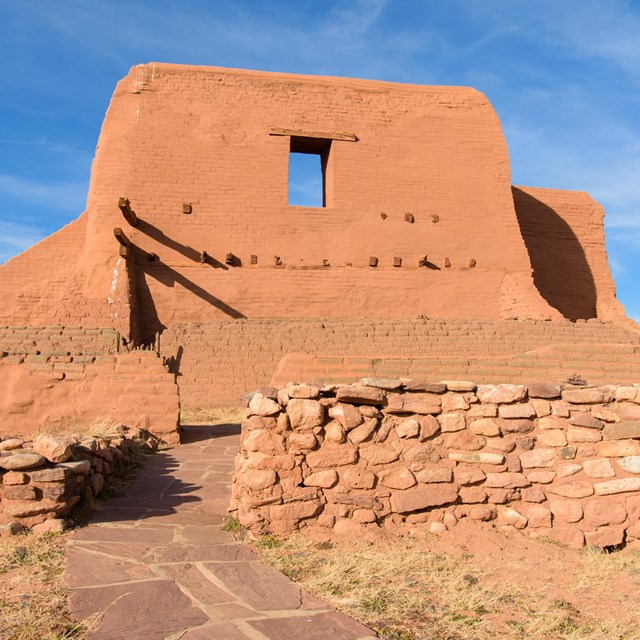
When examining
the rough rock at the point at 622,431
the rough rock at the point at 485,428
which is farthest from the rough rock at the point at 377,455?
the rough rock at the point at 622,431

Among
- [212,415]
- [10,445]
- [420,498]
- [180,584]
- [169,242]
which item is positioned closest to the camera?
[180,584]

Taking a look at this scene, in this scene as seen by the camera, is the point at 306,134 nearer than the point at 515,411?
No

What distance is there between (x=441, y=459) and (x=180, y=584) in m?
1.93

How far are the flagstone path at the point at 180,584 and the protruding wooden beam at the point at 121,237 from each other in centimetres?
1018

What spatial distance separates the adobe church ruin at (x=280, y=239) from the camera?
13.7 metres

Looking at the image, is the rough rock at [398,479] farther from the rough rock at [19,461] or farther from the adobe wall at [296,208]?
the adobe wall at [296,208]

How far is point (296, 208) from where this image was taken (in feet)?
52.5

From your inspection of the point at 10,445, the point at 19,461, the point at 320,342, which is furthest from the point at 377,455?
the point at 320,342

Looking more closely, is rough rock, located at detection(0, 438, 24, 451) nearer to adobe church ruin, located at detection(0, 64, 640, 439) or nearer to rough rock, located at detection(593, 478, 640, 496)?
rough rock, located at detection(593, 478, 640, 496)

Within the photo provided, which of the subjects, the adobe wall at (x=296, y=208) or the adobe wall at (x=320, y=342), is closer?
the adobe wall at (x=320, y=342)

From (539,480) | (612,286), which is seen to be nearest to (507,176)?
(612,286)

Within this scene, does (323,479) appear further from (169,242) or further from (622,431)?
(169,242)

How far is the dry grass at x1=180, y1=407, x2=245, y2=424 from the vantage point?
37.4 feet

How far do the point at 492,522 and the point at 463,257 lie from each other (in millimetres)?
13074
